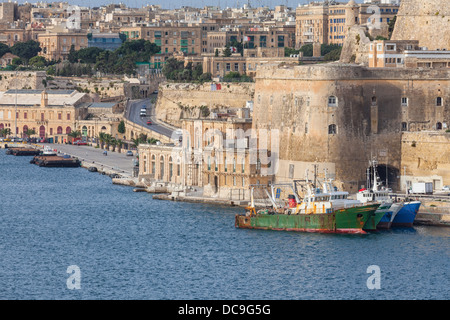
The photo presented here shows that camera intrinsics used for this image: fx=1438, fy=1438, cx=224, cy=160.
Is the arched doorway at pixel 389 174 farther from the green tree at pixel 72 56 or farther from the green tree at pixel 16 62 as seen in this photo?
the green tree at pixel 16 62

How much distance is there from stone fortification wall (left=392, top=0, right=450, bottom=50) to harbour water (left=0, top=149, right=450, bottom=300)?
44.6 ft

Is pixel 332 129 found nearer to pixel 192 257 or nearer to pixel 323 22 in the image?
pixel 192 257

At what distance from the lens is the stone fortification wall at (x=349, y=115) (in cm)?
5925

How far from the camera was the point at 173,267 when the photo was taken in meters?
48.0

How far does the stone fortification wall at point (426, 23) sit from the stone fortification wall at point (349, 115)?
5.76 meters

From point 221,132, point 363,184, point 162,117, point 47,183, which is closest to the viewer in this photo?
point 363,184

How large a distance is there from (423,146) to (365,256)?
38.2ft

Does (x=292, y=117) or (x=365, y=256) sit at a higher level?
(x=292, y=117)

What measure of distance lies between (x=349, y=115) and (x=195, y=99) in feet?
116

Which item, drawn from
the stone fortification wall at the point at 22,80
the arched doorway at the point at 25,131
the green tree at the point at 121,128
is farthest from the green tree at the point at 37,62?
the green tree at the point at 121,128

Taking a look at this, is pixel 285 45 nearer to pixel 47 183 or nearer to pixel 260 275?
pixel 47 183

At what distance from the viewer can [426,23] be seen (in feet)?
218

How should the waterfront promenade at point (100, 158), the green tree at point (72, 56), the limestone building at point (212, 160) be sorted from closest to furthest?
the limestone building at point (212, 160) < the waterfront promenade at point (100, 158) < the green tree at point (72, 56)
